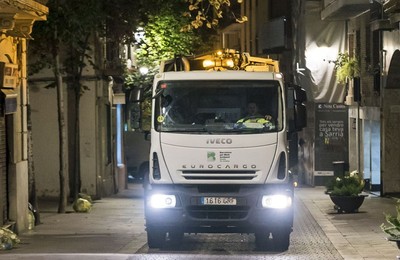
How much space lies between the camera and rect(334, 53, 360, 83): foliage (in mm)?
32119

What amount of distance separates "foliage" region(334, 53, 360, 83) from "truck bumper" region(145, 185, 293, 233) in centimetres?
1789

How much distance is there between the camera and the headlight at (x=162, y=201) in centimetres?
1482

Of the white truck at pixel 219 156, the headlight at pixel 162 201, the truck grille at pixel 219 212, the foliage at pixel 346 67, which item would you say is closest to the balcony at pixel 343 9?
the foliage at pixel 346 67

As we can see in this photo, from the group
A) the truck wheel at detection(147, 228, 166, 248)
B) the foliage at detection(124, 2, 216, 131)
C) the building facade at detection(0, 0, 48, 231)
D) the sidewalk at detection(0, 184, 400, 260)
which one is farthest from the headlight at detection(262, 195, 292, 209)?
the foliage at detection(124, 2, 216, 131)

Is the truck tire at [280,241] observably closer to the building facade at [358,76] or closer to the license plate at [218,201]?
the license plate at [218,201]

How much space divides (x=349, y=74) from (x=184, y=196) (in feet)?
61.0

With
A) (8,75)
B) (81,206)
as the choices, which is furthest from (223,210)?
(81,206)

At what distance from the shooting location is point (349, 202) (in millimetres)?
22594

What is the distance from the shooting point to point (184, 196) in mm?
14758

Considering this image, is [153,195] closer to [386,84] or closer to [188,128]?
[188,128]

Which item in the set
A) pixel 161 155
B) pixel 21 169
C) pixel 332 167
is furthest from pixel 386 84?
pixel 161 155

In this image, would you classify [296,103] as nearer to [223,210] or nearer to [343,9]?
[223,210]

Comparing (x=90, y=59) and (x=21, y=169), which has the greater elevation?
(x=90, y=59)

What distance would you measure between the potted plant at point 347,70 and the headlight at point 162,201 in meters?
18.2
